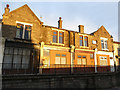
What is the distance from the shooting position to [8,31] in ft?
41.1

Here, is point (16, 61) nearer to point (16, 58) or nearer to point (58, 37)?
point (16, 58)

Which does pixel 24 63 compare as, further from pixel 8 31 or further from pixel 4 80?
pixel 8 31

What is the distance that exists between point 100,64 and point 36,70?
449 inches

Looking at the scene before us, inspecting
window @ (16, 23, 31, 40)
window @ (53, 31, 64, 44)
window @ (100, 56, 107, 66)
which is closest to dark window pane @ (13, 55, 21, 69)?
window @ (16, 23, 31, 40)

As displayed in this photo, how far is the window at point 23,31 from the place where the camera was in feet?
43.1

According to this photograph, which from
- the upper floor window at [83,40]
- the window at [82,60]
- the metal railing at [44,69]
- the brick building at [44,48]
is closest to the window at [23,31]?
the brick building at [44,48]

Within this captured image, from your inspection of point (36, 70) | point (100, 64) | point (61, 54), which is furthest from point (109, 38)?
point (36, 70)

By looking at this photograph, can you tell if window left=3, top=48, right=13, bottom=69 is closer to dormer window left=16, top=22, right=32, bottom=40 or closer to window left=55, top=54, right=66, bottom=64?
dormer window left=16, top=22, right=32, bottom=40

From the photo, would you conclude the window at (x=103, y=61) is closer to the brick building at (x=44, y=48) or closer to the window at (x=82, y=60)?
the brick building at (x=44, y=48)

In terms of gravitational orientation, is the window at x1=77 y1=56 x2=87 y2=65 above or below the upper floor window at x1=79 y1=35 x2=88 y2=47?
below

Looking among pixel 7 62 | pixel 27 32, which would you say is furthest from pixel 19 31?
pixel 7 62

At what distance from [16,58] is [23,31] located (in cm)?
356

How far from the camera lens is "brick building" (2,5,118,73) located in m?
12.4

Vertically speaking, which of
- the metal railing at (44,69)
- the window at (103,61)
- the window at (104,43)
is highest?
the window at (104,43)
